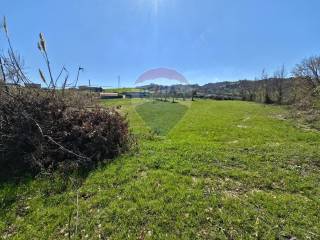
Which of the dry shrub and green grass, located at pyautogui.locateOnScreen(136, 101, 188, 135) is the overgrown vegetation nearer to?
the dry shrub

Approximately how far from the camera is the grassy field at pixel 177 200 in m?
4.00

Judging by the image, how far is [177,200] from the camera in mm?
4801

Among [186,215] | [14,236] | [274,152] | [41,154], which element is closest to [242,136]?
[274,152]

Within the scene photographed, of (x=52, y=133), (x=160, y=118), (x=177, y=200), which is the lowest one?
(x=177, y=200)

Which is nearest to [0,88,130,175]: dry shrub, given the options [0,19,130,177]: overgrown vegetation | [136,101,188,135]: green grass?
[0,19,130,177]: overgrown vegetation

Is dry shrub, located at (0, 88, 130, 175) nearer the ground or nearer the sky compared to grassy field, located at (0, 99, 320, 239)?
nearer the sky

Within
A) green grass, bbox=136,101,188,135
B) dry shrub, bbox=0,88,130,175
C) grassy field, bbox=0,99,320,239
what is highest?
dry shrub, bbox=0,88,130,175

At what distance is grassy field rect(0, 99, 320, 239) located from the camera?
4004 millimetres

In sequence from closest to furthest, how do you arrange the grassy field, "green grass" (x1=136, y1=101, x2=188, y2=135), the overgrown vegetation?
1. the grassy field
2. the overgrown vegetation
3. "green grass" (x1=136, y1=101, x2=188, y2=135)

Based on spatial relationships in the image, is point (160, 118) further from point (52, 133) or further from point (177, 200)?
point (177, 200)

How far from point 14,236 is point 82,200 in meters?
1.28

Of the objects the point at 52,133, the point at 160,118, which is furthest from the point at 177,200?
the point at 160,118

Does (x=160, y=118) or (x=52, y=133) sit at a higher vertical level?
(x=52, y=133)

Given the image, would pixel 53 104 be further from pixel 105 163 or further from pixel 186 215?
pixel 186 215
